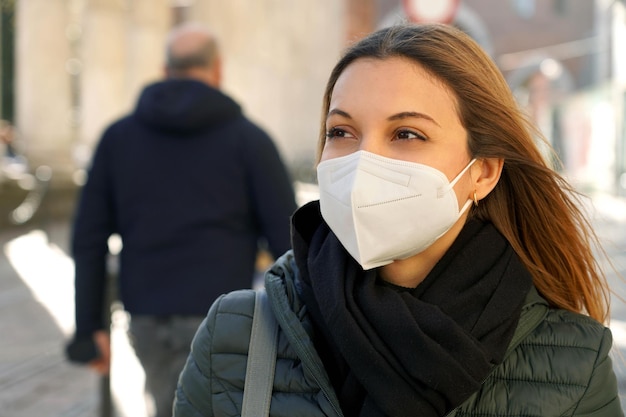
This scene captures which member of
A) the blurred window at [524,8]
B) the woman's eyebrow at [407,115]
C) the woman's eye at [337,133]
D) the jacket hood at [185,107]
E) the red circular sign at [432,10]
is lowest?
the jacket hood at [185,107]

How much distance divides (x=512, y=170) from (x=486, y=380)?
0.56 m

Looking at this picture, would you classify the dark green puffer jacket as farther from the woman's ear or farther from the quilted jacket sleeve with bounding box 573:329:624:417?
the woman's ear

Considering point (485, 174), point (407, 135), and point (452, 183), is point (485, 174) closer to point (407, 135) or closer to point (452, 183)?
point (452, 183)

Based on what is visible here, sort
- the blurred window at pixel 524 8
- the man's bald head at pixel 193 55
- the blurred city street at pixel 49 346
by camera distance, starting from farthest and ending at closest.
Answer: the blurred window at pixel 524 8, the blurred city street at pixel 49 346, the man's bald head at pixel 193 55

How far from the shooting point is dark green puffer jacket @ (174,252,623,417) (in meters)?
1.74

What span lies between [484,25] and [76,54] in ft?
56.7

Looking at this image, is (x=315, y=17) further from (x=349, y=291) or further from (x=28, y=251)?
(x=349, y=291)

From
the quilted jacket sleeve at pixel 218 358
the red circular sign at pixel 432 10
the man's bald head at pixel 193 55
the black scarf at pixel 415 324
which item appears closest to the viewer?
the black scarf at pixel 415 324

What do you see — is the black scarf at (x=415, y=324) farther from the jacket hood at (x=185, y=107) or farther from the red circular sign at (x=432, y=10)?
the red circular sign at (x=432, y=10)

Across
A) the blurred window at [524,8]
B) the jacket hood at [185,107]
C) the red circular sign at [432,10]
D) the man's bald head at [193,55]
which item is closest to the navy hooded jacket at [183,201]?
the jacket hood at [185,107]

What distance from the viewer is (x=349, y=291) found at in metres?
→ 1.80

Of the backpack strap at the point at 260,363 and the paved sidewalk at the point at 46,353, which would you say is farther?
the paved sidewalk at the point at 46,353

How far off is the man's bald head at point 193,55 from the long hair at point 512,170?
1642 mm

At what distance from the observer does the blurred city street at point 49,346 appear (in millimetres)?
5664
